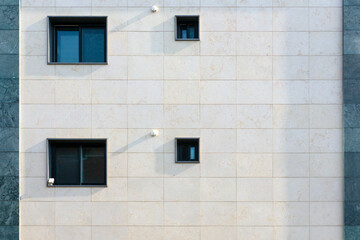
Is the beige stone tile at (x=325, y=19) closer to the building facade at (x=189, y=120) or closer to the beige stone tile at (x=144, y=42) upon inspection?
the building facade at (x=189, y=120)

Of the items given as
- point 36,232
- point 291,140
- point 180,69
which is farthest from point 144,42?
point 36,232

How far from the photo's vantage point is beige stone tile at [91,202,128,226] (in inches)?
303

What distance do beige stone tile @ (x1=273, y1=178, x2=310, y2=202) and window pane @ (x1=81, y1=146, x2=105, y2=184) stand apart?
15.3ft

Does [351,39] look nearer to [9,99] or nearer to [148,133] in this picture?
[148,133]

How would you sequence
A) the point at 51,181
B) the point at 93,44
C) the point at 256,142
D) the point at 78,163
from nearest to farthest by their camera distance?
the point at 51,181 → the point at 256,142 → the point at 78,163 → the point at 93,44

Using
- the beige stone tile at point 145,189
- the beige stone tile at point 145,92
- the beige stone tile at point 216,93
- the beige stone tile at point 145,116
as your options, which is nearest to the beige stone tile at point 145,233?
the beige stone tile at point 145,189

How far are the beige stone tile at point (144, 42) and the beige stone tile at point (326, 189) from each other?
545 centimetres

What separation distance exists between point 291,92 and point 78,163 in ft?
19.9

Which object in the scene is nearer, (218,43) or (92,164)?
(218,43)

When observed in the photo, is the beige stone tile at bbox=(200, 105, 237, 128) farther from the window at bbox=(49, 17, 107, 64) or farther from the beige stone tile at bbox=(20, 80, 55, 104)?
the beige stone tile at bbox=(20, 80, 55, 104)

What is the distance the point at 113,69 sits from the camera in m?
7.79

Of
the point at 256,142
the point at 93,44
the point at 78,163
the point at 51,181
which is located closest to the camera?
the point at 51,181

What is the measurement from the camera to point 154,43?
7.80m

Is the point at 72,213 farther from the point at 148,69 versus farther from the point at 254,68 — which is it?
the point at 254,68
